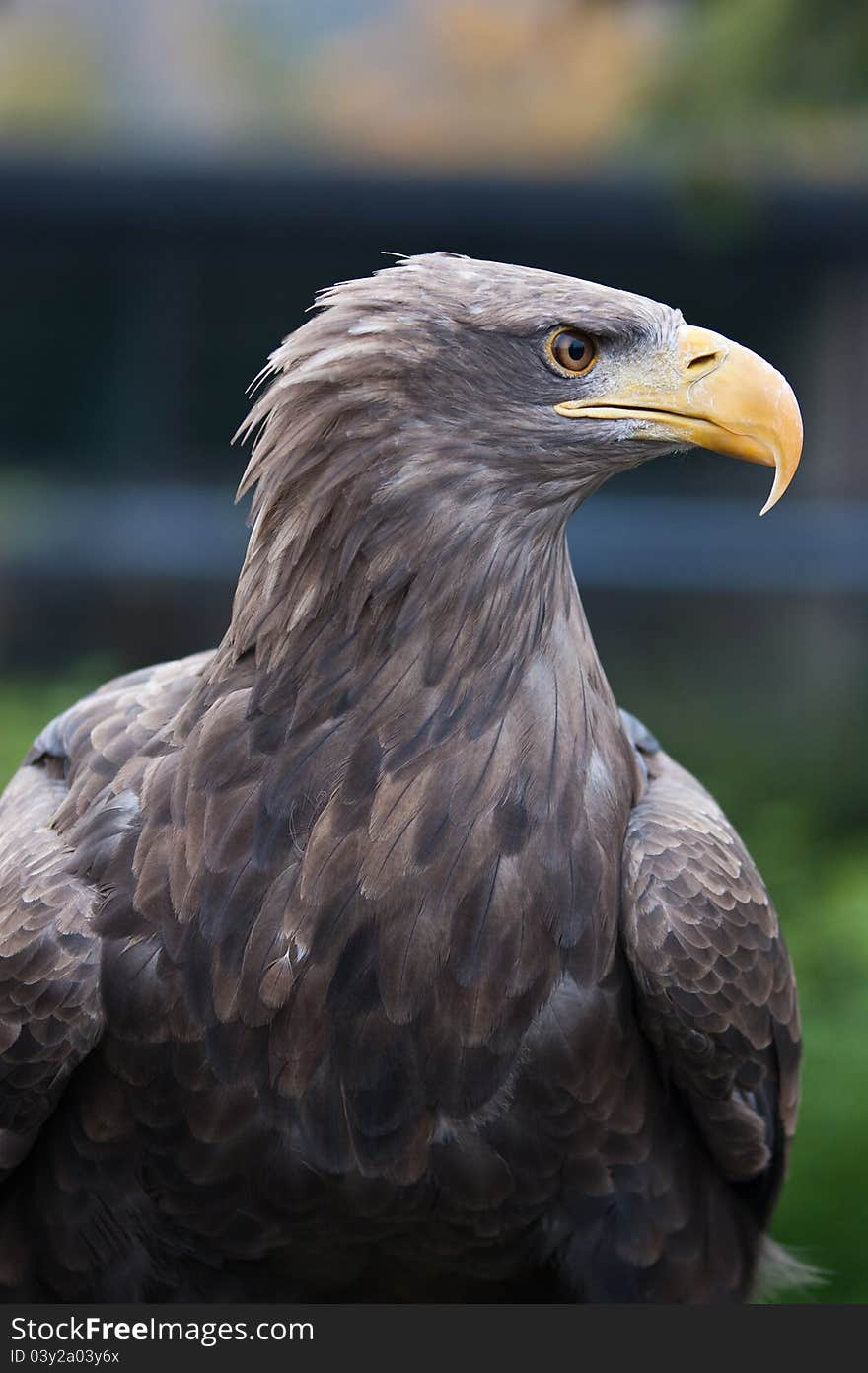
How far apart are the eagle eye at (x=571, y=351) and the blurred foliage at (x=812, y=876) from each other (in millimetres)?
2795

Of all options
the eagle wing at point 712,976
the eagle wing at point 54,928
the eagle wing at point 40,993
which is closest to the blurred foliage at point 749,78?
the eagle wing at point 712,976

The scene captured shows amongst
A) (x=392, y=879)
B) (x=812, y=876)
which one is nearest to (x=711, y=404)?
(x=392, y=879)

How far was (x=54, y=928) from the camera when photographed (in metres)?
2.89

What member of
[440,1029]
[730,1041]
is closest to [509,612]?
[440,1029]

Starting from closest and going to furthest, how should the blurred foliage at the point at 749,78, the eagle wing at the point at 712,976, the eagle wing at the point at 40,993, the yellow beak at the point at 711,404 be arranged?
the yellow beak at the point at 711,404, the eagle wing at the point at 40,993, the eagle wing at the point at 712,976, the blurred foliage at the point at 749,78

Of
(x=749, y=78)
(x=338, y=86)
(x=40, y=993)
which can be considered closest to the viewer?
(x=40, y=993)

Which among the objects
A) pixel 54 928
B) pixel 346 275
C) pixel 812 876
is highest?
pixel 346 275

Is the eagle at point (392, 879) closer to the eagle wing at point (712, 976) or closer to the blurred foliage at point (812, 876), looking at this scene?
the eagle wing at point (712, 976)

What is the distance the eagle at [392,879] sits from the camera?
2729 millimetres

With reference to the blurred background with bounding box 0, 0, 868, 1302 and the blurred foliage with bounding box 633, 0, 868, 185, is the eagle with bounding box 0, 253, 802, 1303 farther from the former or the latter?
the blurred background with bounding box 0, 0, 868, 1302

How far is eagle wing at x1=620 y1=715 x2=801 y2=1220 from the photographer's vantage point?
298cm

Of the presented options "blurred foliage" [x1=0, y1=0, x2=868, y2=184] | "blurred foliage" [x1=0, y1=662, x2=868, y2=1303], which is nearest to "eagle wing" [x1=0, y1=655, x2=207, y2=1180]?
"blurred foliage" [x1=0, y1=662, x2=868, y2=1303]

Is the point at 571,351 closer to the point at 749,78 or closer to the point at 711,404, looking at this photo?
the point at 711,404

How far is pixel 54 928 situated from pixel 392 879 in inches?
23.7
